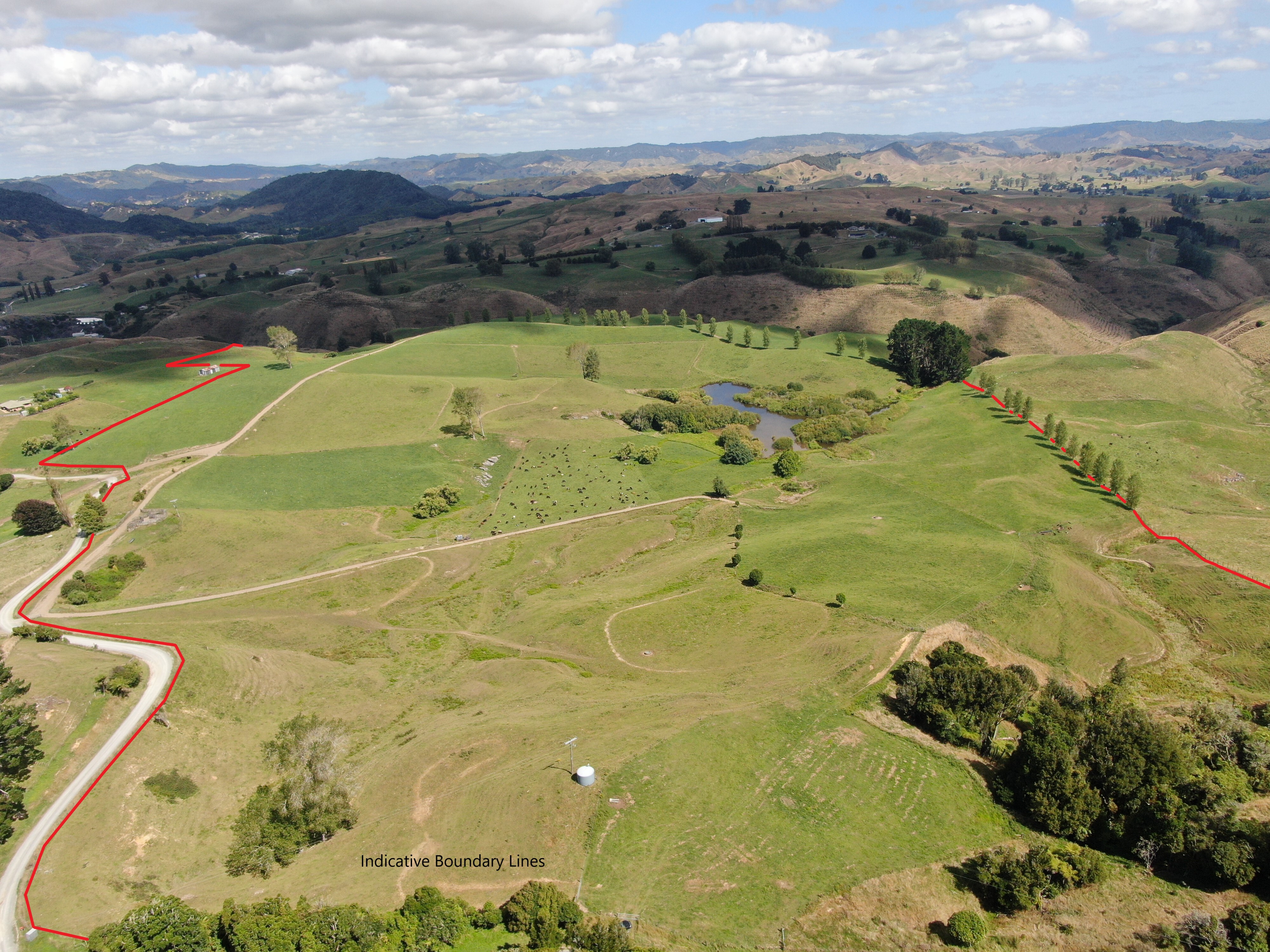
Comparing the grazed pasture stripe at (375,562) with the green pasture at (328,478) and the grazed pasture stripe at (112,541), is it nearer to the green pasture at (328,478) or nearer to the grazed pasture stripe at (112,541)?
the grazed pasture stripe at (112,541)

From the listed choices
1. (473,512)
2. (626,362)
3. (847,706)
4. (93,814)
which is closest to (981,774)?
(847,706)

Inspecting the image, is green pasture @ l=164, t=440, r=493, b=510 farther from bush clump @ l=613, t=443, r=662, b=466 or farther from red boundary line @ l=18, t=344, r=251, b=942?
bush clump @ l=613, t=443, r=662, b=466

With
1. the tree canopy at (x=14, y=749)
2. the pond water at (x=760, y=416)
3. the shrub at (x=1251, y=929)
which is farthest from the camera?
the pond water at (x=760, y=416)

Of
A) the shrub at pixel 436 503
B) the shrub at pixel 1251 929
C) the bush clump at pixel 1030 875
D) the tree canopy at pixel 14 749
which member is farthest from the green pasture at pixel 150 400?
the shrub at pixel 1251 929

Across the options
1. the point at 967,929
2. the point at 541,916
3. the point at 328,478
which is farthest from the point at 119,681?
the point at 967,929

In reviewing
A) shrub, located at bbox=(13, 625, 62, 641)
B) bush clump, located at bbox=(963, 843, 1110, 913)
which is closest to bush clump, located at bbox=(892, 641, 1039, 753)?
bush clump, located at bbox=(963, 843, 1110, 913)

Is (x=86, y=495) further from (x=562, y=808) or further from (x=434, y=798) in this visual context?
(x=562, y=808)
